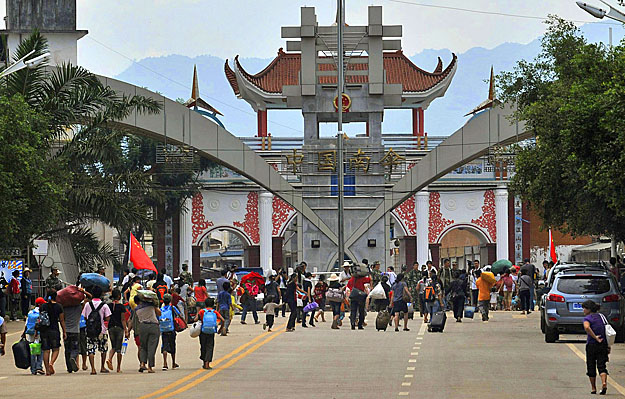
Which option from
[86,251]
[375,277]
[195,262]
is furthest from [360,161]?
[195,262]

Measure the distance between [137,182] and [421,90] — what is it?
31.1 m

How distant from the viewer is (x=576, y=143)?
2636cm

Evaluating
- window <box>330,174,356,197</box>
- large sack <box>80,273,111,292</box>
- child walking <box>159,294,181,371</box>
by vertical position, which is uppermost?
window <box>330,174,356,197</box>

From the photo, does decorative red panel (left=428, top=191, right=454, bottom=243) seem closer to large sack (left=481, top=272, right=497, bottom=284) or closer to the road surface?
large sack (left=481, top=272, right=497, bottom=284)

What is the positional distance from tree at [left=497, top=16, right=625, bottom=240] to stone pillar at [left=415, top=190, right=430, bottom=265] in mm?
27330

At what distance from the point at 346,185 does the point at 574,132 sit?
71.6 feet

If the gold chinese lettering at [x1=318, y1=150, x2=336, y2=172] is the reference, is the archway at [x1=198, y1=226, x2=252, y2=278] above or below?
below

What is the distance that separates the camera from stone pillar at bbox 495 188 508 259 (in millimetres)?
62062

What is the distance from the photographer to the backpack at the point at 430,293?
3078 centimetres

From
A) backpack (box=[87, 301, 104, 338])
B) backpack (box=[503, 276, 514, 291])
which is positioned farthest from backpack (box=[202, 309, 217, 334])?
backpack (box=[503, 276, 514, 291])

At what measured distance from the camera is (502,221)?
62188 mm

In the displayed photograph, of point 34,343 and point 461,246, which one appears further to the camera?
point 461,246

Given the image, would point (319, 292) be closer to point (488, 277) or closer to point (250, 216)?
point (488, 277)

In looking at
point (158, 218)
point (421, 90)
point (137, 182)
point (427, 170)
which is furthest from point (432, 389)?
point (421, 90)
